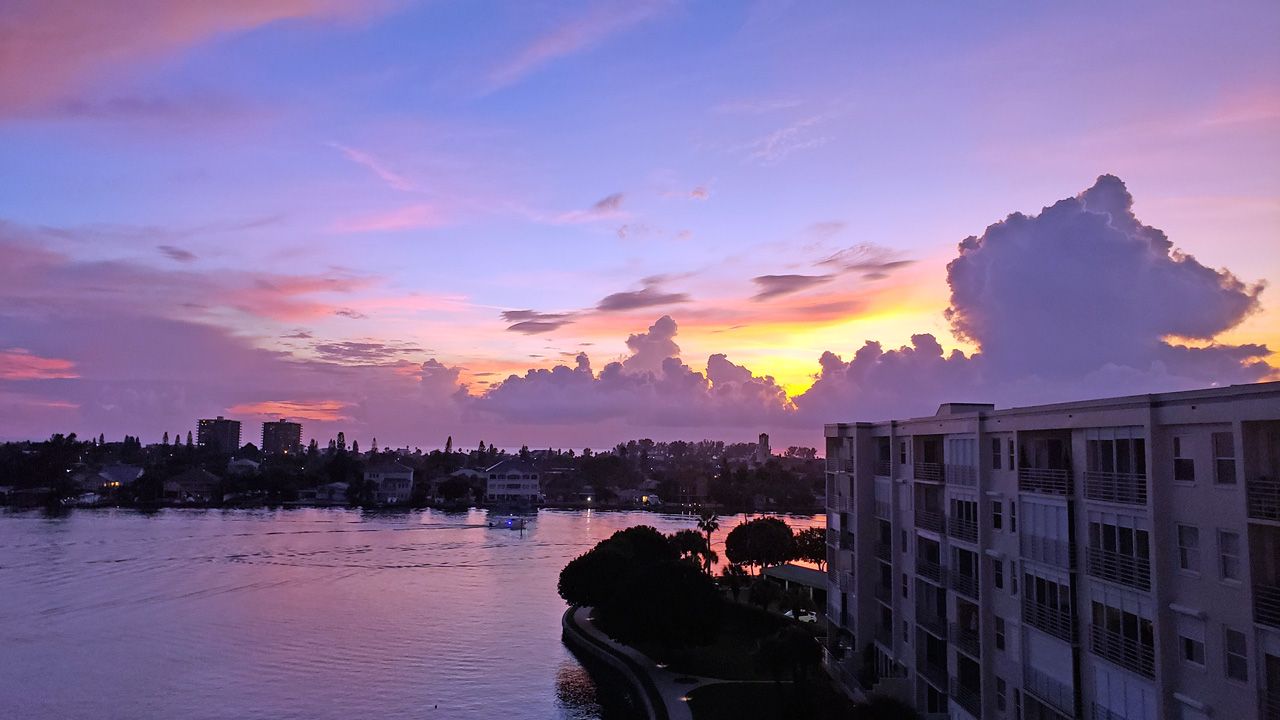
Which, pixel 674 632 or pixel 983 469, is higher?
pixel 983 469

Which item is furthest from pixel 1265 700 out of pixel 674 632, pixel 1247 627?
pixel 674 632

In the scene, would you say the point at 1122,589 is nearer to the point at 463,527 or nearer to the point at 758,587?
the point at 758,587

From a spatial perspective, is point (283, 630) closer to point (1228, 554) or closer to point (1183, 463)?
point (1183, 463)

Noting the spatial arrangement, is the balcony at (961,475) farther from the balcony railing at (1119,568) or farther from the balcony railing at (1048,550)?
the balcony railing at (1119,568)

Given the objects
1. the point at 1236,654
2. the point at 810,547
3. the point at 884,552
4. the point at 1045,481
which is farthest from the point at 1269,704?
the point at 810,547

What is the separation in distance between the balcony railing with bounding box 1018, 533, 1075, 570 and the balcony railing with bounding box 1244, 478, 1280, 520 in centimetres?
679

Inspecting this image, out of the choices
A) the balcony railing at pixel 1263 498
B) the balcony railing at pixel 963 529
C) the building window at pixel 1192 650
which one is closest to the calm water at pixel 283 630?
the balcony railing at pixel 963 529

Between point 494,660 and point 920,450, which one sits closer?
point 920,450

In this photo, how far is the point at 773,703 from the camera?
40.9 meters

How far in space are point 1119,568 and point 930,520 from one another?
13.3 metres

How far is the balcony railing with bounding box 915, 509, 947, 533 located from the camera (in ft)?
104

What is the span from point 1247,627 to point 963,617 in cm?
1473

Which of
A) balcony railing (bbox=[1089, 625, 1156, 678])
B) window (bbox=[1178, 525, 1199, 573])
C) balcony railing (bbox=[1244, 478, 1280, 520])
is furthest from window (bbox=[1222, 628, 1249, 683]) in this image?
balcony railing (bbox=[1244, 478, 1280, 520])

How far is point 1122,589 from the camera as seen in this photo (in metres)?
19.9
